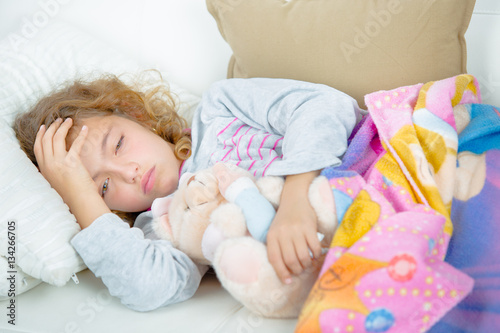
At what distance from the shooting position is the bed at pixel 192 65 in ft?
2.82

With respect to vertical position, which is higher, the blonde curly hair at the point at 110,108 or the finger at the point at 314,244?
the blonde curly hair at the point at 110,108

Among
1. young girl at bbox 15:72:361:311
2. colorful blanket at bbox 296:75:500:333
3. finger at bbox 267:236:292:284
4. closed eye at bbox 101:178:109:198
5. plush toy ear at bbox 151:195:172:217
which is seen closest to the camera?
colorful blanket at bbox 296:75:500:333

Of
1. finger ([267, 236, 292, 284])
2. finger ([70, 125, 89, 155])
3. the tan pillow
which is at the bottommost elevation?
finger ([267, 236, 292, 284])

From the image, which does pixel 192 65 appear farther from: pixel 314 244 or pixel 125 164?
pixel 314 244

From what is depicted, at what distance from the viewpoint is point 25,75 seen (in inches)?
50.3

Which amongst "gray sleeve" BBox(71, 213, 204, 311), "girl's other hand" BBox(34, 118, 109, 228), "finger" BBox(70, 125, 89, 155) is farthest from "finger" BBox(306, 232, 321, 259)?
"finger" BBox(70, 125, 89, 155)

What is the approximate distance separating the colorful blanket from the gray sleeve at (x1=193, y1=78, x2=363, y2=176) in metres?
0.04

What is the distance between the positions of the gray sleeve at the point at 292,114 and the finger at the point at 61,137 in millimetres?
318

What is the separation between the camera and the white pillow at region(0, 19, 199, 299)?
0.90m

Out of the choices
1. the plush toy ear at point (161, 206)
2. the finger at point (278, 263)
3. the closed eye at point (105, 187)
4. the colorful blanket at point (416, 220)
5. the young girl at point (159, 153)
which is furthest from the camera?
the closed eye at point (105, 187)

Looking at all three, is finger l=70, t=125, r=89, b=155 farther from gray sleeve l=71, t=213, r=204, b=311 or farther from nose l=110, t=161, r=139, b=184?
gray sleeve l=71, t=213, r=204, b=311

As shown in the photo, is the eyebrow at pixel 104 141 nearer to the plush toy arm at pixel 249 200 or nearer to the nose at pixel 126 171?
the nose at pixel 126 171

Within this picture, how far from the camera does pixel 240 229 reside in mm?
791

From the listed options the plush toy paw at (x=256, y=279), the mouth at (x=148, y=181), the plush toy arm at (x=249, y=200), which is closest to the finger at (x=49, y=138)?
the mouth at (x=148, y=181)
